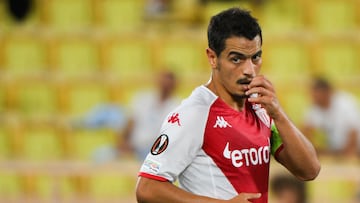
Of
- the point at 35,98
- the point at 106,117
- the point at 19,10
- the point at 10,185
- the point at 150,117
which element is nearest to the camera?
the point at 10,185

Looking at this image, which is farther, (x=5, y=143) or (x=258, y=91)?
(x=5, y=143)

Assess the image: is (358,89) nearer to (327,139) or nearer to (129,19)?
(327,139)

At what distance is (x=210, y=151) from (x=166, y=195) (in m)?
0.23

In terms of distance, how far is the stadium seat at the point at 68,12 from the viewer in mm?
9664

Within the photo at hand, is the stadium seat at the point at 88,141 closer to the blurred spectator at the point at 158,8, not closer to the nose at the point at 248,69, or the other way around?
the blurred spectator at the point at 158,8

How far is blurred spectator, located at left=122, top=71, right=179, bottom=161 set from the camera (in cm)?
781

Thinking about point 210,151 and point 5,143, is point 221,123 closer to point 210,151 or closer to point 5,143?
point 210,151

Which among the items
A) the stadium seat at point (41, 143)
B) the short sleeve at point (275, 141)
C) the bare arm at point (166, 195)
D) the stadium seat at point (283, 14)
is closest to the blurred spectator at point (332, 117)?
the stadium seat at point (283, 14)

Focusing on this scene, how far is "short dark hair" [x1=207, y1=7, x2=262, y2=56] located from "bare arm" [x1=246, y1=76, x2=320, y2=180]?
168mm

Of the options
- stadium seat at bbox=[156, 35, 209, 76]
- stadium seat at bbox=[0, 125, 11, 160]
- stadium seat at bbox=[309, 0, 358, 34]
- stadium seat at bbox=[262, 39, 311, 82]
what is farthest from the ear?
stadium seat at bbox=[309, 0, 358, 34]

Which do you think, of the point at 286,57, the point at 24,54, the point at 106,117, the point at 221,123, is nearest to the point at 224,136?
the point at 221,123

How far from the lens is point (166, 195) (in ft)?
11.5

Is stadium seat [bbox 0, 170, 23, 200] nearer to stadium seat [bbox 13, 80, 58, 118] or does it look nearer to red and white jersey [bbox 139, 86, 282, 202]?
stadium seat [bbox 13, 80, 58, 118]

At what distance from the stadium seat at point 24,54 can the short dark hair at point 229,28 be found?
19.1 feet
